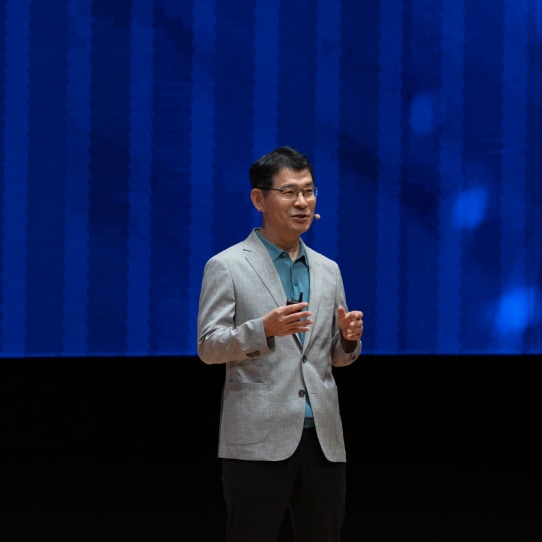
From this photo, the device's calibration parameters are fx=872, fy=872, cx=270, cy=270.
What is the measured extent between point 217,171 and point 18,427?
4.05ft

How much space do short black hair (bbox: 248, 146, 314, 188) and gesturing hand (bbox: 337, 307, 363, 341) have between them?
0.35 m

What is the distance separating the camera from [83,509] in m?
3.32

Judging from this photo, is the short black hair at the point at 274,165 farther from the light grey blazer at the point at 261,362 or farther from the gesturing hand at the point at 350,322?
the gesturing hand at the point at 350,322

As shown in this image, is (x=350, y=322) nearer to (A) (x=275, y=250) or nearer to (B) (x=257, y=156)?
(A) (x=275, y=250)

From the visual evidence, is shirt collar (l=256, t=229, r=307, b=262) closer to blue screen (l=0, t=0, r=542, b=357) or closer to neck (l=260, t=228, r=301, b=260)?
neck (l=260, t=228, r=301, b=260)

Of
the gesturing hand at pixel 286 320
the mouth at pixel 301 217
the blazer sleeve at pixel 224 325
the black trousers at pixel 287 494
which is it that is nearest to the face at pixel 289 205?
the mouth at pixel 301 217

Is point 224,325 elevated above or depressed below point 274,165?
below

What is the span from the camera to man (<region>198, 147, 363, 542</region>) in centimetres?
187

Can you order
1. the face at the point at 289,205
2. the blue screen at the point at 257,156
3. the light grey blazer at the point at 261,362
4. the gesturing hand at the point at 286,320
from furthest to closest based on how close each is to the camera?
the blue screen at the point at 257,156, the face at the point at 289,205, the light grey blazer at the point at 261,362, the gesturing hand at the point at 286,320

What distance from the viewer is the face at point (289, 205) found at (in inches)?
77.4

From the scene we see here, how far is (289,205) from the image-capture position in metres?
1.96

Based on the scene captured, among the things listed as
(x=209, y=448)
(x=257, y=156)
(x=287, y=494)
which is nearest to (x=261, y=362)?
(x=287, y=494)

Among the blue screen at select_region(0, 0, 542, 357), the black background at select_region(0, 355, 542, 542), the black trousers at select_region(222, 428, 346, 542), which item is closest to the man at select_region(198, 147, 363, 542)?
the black trousers at select_region(222, 428, 346, 542)

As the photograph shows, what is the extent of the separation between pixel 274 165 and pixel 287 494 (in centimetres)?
73
